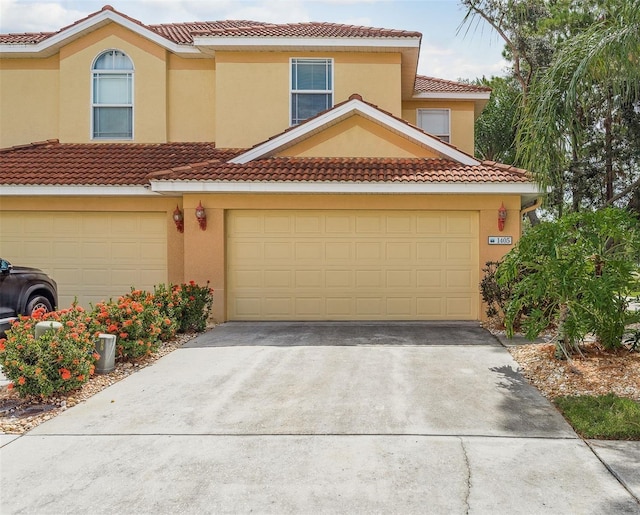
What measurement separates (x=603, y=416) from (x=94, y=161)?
39.6 ft

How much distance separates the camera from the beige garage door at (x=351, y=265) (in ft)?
34.8

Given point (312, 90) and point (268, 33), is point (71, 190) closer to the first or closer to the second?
point (268, 33)

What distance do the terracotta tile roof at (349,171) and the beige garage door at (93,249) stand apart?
2.10 meters

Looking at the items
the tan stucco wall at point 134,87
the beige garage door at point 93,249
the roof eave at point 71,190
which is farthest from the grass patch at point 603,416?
the tan stucco wall at point 134,87

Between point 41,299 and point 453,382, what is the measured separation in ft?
25.1

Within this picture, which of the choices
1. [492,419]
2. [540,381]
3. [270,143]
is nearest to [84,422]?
[492,419]

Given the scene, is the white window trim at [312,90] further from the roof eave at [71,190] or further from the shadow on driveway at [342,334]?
the shadow on driveway at [342,334]

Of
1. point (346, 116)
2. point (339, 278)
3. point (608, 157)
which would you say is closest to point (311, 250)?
point (339, 278)

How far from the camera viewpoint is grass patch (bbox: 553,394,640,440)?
4539 millimetres

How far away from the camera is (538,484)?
3672mm

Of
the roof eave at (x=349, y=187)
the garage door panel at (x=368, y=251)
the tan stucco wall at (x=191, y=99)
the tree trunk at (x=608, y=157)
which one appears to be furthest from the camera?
the tree trunk at (x=608, y=157)

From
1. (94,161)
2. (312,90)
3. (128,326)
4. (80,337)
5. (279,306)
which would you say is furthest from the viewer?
(312,90)

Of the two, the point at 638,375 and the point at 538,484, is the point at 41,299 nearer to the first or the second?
the point at 538,484

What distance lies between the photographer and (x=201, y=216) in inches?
409
